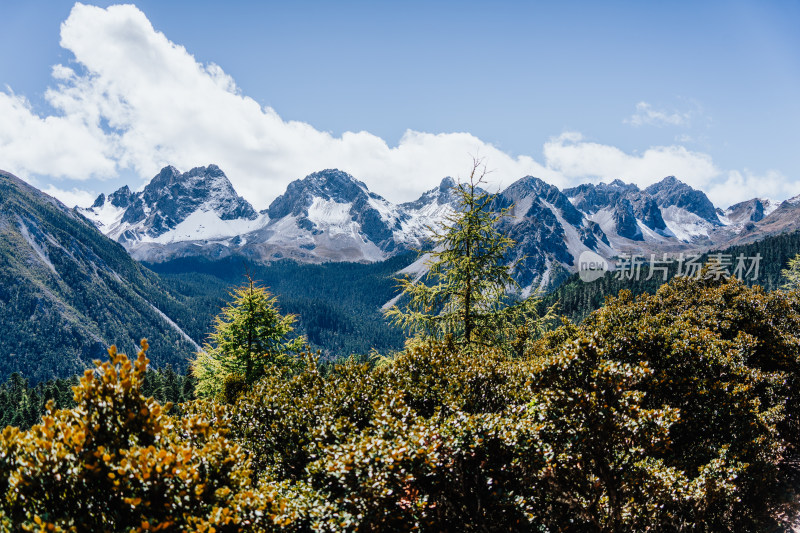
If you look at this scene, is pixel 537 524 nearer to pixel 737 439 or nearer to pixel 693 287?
pixel 737 439

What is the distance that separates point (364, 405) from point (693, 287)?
24626 mm

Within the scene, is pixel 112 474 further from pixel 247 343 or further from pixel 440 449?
pixel 247 343

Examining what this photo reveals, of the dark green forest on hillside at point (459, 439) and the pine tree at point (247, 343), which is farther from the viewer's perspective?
the pine tree at point (247, 343)

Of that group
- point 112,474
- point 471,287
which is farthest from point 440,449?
point 471,287

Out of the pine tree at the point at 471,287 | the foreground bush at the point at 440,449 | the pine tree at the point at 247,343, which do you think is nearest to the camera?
the foreground bush at the point at 440,449

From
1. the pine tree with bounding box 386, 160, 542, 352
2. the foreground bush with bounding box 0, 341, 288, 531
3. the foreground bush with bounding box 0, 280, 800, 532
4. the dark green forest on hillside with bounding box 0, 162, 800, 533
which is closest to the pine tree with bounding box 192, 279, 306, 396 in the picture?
the dark green forest on hillside with bounding box 0, 162, 800, 533

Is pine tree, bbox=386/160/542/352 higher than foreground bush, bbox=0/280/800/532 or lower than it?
higher

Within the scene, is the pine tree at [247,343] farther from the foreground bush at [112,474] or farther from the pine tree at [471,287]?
the foreground bush at [112,474]

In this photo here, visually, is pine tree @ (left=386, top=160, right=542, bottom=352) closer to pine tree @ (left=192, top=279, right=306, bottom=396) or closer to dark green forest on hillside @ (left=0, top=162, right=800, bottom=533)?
dark green forest on hillside @ (left=0, top=162, right=800, bottom=533)

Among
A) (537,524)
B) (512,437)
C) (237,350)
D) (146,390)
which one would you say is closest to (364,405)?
(512,437)

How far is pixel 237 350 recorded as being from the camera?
22188 millimetres

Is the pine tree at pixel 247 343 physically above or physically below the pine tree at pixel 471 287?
below

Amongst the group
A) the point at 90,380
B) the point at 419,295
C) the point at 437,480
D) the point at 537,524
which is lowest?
the point at 537,524

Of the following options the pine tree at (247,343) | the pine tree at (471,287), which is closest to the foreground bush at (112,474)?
the pine tree at (471,287)
